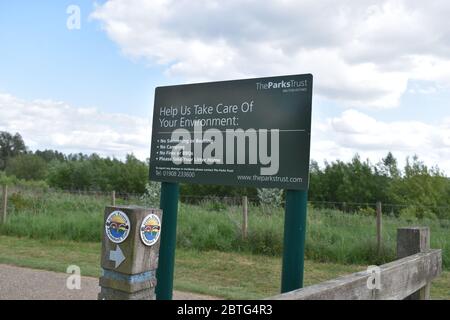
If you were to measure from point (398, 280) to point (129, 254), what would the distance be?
1.78 meters

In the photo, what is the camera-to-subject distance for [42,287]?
7457 mm

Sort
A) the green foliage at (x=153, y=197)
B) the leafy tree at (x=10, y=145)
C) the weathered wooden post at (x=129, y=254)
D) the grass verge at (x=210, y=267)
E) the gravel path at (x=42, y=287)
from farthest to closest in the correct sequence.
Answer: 1. the leafy tree at (x=10, y=145)
2. the green foliage at (x=153, y=197)
3. the grass verge at (x=210, y=267)
4. the gravel path at (x=42, y=287)
5. the weathered wooden post at (x=129, y=254)

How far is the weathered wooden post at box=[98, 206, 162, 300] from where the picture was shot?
7.48ft

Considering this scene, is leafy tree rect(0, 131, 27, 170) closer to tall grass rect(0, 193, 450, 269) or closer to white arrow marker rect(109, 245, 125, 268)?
tall grass rect(0, 193, 450, 269)

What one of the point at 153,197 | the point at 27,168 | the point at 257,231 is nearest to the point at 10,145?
the point at 27,168

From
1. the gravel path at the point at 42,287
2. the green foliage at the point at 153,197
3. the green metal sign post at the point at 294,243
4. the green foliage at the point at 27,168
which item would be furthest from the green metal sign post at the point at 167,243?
the green foliage at the point at 27,168

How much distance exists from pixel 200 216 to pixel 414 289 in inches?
447

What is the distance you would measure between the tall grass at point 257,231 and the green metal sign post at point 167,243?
22.4 feet

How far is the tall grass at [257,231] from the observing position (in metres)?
11.5

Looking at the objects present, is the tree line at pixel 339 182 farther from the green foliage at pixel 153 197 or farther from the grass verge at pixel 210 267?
the grass verge at pixel 210 267

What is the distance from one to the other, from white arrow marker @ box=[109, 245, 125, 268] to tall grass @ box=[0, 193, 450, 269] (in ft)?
31.8

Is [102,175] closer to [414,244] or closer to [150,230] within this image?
[414,244]

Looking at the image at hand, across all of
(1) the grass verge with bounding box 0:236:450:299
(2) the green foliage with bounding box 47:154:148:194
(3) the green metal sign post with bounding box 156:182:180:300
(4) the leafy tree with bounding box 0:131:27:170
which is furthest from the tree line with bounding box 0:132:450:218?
(4) the leafy tree with bounding box 0:131:27:170
